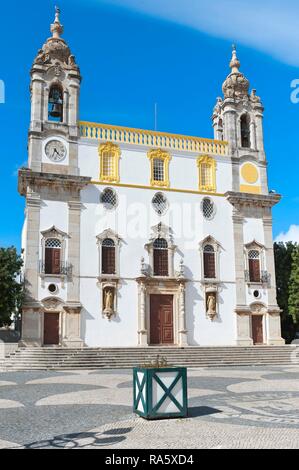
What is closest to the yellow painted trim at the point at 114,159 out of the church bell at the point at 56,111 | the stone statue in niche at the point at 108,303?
the church bell at the point at 56,111

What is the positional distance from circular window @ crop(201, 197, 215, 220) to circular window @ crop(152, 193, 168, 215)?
241 centimetres

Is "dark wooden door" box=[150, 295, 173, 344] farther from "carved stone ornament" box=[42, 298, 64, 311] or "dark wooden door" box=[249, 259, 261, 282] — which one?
"dark wooden door" box=[249, 259, 261, 282]

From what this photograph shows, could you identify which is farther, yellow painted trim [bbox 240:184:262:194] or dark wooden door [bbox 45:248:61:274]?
yellow painted trim [bbox 240:184:262:194]

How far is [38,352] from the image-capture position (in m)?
23.5

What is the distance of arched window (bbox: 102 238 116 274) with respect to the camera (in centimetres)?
2742

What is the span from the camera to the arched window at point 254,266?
98.5ft

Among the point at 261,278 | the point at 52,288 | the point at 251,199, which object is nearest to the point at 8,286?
the point at 52,288

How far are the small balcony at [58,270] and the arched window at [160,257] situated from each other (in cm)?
489

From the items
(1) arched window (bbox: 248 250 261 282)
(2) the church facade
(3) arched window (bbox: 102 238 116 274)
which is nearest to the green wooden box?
(2) the church facade

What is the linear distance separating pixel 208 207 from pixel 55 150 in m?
9.47

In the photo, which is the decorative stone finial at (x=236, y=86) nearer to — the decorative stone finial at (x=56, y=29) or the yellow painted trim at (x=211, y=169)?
the yellow painted trim at (x=211, y=169)

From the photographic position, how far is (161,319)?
91.5 ft

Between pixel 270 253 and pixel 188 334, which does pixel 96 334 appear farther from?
pixel 270 253
